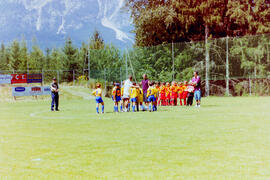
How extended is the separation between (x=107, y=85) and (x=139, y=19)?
856cm

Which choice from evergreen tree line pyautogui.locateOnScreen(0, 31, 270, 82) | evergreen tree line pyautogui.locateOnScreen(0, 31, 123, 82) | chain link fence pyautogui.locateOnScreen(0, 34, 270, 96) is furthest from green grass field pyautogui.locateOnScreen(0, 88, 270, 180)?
evergreen tree line pyautogui.locateOnScreen(0, 31, 123, 82)

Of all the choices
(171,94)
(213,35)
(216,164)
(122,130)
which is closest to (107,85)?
(213,35)

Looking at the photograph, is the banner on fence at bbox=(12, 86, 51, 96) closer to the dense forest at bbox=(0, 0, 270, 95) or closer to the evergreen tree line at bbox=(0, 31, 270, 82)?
the dense forest at bbox=(0, 0, 270, 95)

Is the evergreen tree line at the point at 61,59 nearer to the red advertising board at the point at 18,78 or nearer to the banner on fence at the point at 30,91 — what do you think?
the red advertising board at the point at 18,78

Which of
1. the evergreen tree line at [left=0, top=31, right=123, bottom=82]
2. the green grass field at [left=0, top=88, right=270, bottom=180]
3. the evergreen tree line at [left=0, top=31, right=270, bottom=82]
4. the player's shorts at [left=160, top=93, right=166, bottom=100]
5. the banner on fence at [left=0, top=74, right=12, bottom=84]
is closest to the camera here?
the green grass field at [left=0, top=88, right=270, bottom=180]

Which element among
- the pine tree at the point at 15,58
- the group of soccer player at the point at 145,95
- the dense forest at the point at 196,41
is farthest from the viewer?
the pine tree at the point at 15,58

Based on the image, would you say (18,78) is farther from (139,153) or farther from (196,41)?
(139,153)

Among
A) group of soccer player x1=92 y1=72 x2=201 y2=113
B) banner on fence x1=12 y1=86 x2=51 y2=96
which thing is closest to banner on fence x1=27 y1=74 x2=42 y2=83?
banner on fence x1=12 y1=86 x2=51 y2=96

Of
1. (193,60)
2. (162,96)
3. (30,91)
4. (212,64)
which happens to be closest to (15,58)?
(30,91)

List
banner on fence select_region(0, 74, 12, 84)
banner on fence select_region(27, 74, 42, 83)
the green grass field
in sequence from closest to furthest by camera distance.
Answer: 1. the green grass field
2. banner on fence select_region(0, 74, 12, 84)
3. banner on fence select_region(27, 74, 42, 83)

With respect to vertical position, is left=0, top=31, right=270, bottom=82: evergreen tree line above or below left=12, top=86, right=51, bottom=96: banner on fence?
above

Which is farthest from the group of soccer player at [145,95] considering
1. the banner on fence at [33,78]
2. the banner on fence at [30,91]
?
the banner on fence at [33,78]

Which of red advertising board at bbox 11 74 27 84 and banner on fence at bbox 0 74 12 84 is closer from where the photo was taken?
banner on fence at bbox 0 74 12 84

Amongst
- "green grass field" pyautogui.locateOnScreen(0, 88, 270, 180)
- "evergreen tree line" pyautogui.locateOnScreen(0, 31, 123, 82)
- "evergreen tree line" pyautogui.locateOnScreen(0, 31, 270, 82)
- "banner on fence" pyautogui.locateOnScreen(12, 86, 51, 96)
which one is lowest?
"green grass field" pyautogui.locateOnScreen(0, 88, 270, 180)
